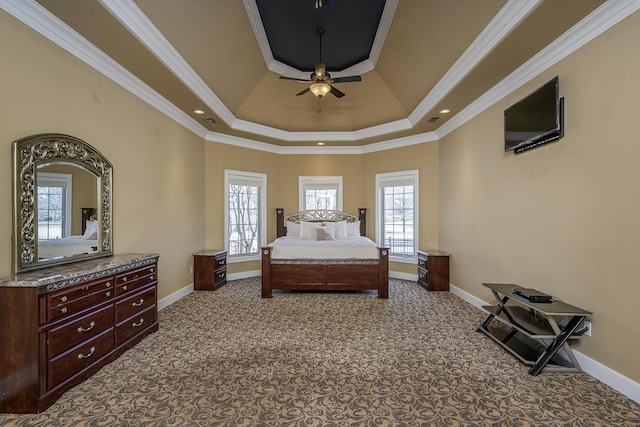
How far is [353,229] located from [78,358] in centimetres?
516

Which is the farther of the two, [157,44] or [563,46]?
[157,44]

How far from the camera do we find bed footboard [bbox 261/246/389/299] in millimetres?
4984

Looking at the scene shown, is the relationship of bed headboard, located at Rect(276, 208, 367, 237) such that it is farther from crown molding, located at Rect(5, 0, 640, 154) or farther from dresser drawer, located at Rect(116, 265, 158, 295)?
dresser drawer, located at Rect(116, 265, 158, 295)

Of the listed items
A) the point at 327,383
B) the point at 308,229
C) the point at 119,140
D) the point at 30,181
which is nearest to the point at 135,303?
the point at 30,181

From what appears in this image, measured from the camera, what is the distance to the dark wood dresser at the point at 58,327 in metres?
2.01

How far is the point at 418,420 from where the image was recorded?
1.97 meters

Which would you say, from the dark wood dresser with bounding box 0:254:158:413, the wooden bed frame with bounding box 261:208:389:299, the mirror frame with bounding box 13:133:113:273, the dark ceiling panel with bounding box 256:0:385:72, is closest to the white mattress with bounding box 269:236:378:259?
the wooden bed frame with bounding box 261:208:389:299

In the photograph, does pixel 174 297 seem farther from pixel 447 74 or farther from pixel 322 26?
pixel 447 74

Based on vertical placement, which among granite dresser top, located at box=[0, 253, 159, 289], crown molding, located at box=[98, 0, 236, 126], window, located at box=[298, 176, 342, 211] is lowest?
granite dresser top, located at box=[0, 253, 159, 289]

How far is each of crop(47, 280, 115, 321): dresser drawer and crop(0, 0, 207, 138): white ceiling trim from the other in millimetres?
2224

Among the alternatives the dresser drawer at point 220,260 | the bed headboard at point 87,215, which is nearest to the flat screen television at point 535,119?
the bed headboard at point 87,215

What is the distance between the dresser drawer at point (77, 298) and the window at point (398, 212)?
5335 millimetres

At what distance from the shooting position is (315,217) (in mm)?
6938

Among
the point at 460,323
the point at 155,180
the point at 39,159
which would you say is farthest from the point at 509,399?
the point at 155,180
